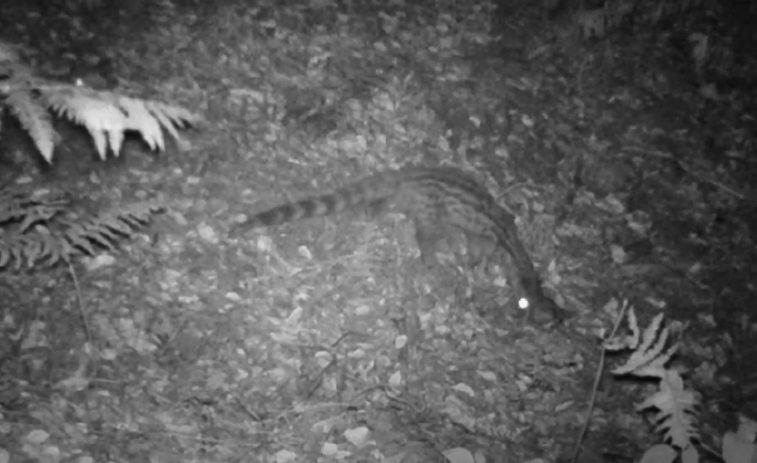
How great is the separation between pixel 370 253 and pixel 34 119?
2756mm

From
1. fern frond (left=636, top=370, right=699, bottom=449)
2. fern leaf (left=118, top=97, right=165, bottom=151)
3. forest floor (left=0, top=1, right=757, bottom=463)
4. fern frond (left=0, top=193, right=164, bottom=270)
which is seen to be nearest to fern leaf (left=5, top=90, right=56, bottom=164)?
fern leaf (left=118, top=97, right=165, bottom=151)

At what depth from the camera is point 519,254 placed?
201 inches

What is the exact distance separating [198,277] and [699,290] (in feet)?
11.1

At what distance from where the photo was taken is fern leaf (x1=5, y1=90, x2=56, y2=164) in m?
2.34

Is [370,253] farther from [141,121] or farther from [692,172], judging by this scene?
[692,172]

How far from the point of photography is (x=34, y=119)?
2379 mm

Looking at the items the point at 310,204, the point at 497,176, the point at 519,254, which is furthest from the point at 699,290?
the point at 310,204

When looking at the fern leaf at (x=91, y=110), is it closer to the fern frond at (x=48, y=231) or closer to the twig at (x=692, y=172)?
the fern frond at (x=48, y=231)

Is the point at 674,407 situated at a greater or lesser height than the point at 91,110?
lesser

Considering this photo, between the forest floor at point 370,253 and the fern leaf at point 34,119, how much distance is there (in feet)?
5.64

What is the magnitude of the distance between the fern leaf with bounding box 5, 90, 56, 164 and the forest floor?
1.72m

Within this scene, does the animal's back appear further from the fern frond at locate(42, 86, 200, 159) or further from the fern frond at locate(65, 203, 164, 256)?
the fern frond at locate(42, 86, 200, 159)

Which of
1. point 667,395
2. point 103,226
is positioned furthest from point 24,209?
point 667,395

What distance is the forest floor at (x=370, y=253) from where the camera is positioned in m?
3.85
